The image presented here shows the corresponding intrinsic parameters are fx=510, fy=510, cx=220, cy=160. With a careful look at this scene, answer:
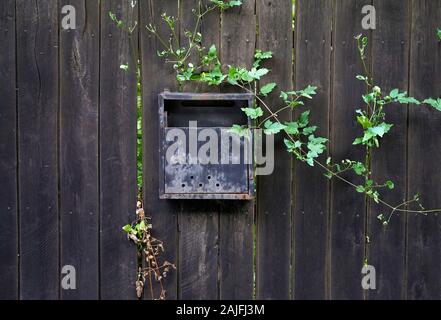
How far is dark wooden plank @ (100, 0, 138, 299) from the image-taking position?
233cm

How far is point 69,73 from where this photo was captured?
233 cm

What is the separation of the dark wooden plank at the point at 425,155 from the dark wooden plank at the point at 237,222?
74cm

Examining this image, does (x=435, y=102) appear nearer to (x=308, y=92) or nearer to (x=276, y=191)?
(x=308, y=92)

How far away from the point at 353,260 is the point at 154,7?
148 cm

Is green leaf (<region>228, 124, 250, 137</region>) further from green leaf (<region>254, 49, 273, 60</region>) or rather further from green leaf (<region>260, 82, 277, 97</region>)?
green leaf (<region>254, 49, 273, 60</region>)

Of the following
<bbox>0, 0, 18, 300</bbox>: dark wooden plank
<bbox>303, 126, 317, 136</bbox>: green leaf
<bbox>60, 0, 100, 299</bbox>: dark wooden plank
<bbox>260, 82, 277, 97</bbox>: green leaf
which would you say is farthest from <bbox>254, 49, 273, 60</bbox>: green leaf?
<bbox>0, 0, 18, 300</bbox>: dark wooden plank

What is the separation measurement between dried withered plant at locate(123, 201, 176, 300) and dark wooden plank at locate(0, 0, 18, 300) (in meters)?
0.54

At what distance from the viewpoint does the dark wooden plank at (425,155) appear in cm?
231

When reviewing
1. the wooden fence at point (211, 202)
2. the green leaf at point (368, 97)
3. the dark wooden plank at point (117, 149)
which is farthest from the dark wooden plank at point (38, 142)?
the green leaf at point (368, 97)

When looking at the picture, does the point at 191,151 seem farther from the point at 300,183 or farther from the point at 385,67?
the point at 385,67

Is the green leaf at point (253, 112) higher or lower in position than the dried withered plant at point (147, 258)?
higher

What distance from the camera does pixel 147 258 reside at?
2.37 m

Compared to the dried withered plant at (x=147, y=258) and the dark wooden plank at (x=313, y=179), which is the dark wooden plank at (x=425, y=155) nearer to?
the dark wooden plank at (x=313, y=179)
